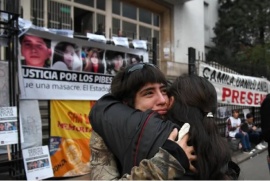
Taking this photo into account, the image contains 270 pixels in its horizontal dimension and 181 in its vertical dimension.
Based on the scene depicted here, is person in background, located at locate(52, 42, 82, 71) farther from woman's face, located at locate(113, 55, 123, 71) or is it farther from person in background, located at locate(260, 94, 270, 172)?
person in background, located at locate(260, 94, 270, 172)

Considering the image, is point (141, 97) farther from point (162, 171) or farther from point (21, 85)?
point (21, 85)

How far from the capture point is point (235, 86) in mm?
10180

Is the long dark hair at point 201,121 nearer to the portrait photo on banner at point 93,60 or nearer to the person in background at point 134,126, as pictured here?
the person in background at point 134,126

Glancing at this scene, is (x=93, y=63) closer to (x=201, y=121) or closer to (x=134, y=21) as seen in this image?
(x=201, y=121)

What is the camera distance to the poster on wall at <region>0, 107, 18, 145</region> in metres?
4.95

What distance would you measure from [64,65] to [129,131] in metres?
5.09

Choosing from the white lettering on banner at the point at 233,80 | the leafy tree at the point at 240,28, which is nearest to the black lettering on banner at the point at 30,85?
the white lettering on banner at the point at 233,80

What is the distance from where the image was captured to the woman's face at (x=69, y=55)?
631 centimetres

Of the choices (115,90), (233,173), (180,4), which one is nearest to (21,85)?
(115,90)

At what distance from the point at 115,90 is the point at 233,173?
0.71 metres

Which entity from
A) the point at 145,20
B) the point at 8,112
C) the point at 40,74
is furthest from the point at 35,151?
the point at 145,20

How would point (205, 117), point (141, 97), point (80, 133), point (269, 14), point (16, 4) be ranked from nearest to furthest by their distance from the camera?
point (205, 117) < point (141, 97) < point (16, 4) < point (80, 133) < point (269, 14)

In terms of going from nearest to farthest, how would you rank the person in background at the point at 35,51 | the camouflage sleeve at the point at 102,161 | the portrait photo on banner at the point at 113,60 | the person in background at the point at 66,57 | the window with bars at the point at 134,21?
the camouflage sleeve at the point at 102,161 < the person in background at the point at 35,51 < the person in background at the point at 66,57 < the portrait photo on banner at the point at 113,60 < the window with bars at the point at 134,21

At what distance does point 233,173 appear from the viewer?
63.6 inches
